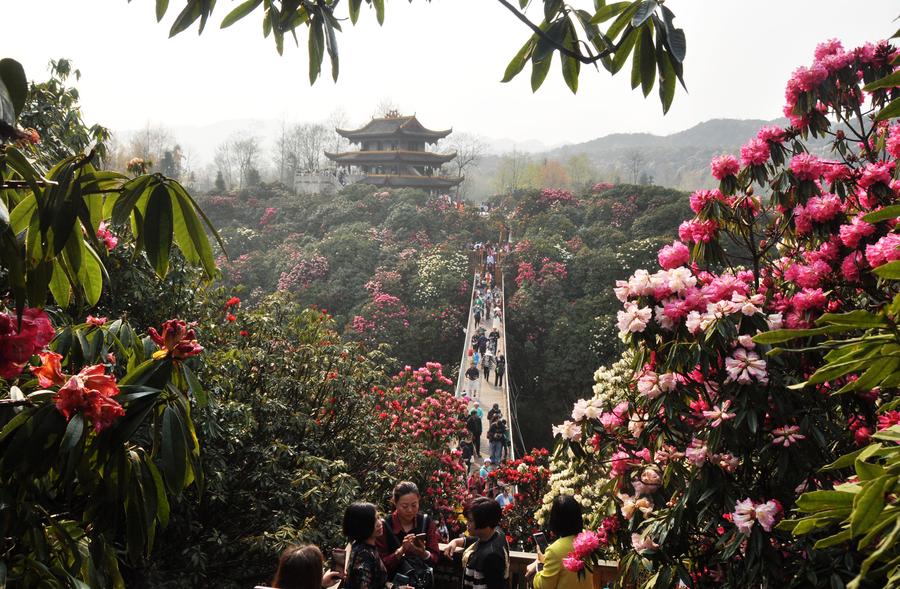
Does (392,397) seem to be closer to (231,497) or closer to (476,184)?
(231,497)

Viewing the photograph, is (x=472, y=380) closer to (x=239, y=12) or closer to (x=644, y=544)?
(x=644, y=544)

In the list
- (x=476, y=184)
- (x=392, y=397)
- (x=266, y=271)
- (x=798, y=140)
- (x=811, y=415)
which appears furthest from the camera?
(x=476, y=184)

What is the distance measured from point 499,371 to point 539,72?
53.7ft

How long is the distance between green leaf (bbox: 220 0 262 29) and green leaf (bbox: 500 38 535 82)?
0.59 metres

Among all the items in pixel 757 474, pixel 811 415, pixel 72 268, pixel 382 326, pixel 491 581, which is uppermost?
pixel 72 268

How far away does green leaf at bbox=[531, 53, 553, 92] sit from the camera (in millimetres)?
1393

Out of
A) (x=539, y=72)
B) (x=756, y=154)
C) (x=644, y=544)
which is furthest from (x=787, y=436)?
(x=539, y=72)

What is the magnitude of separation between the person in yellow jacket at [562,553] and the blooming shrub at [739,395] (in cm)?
9

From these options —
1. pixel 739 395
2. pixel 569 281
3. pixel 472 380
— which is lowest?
pixel 472 380

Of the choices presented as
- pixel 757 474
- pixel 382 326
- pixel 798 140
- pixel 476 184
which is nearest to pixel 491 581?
pixel 757 474

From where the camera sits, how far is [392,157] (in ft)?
125

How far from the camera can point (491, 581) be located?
124 inches

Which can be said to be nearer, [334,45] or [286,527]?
[334,45]

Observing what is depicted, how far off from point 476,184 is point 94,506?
322ft
